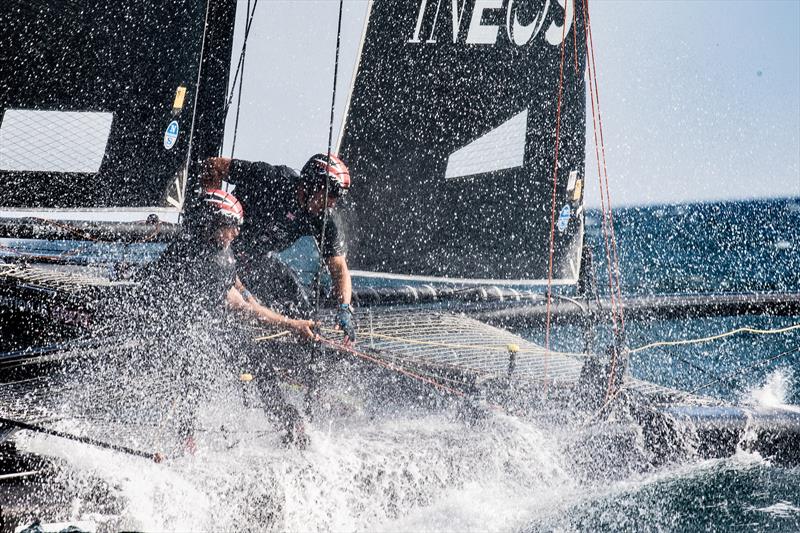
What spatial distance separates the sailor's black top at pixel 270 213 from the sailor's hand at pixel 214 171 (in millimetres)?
162

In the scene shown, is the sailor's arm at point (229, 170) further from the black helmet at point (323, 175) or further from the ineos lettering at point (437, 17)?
the ineos lettering at point (437, 17)

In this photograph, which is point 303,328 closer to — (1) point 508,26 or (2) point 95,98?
(2) point 95,98

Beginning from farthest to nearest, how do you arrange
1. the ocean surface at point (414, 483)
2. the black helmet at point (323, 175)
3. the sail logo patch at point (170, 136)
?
the sail logo patch at point (170, 136), the black helmet at point (323, 175), the ocean surface at point (414, 483)

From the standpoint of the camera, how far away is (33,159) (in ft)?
12.0

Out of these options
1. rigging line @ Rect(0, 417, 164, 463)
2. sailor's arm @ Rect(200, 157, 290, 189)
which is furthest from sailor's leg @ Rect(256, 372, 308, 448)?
sailor's arm @ Rect(200, 157, 290, 189)

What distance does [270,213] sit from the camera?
369 centimetres

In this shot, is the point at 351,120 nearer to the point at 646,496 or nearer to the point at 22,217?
the point at 22,217

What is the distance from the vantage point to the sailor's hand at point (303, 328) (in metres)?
2.84

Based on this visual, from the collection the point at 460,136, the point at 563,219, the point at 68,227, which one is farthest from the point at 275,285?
the point at 563,219

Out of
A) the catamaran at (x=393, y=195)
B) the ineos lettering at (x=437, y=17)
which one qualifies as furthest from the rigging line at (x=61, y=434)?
the ineos lettering at (x=437, y=17)

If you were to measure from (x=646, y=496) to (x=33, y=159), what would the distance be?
3.66 meters

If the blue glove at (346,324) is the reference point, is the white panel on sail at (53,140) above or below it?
above

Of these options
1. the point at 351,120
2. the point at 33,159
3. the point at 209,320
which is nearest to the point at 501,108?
the point at 351,120

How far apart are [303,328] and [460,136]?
2423 mm
